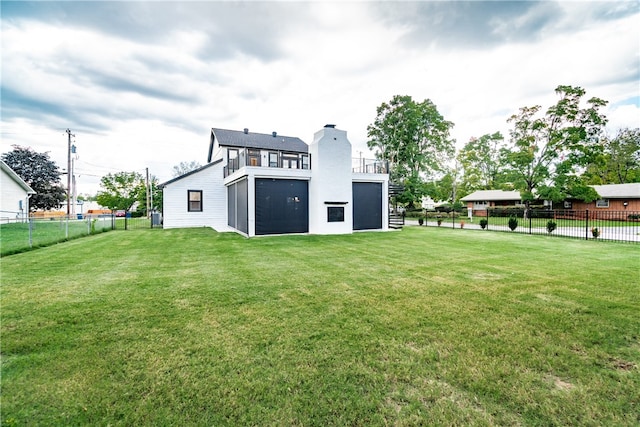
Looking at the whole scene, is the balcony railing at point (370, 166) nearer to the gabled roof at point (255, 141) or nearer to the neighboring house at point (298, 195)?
the neighboring house at point (298, 195)

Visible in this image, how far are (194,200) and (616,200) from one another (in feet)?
126

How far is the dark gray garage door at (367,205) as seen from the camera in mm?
16125

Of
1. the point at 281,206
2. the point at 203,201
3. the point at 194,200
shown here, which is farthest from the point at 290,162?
the point at 281,206

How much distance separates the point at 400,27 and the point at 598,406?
10575mm

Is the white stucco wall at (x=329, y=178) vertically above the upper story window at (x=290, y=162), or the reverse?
the upper story window at (x=290, y=162)

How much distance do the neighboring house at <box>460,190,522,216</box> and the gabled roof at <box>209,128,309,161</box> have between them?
2553 centimetres

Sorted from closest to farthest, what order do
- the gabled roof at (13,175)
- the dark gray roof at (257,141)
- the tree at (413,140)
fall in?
1. the gabled roof at (13,175)
2. the dark gray roof at (257,141)
3. the tree at (413,140)

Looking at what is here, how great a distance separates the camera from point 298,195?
48.1 feet

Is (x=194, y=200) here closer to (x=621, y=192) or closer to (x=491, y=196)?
(x=621, y=192)

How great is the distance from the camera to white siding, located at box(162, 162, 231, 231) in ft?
60.0

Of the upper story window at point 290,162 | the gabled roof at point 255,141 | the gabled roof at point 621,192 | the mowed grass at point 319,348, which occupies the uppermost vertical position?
the gabled roof at point 255,141

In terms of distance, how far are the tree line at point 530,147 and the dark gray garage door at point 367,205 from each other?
12.7 m

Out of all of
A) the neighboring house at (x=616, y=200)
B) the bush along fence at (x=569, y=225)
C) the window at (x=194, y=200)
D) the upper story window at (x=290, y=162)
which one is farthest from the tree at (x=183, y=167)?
the neighboring house at (x=616, y=200)

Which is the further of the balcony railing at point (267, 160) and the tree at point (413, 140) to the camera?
the tree at point (413, 140)
